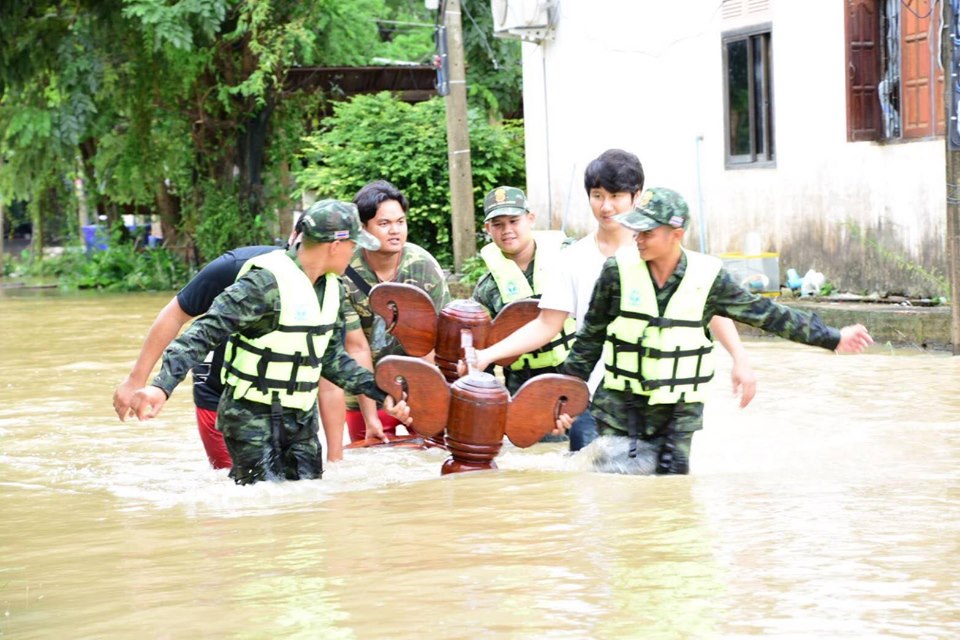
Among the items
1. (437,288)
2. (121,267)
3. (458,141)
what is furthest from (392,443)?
(121,267)

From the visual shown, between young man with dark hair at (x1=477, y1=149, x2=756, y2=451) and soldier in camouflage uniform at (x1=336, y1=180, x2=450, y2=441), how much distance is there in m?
1.13

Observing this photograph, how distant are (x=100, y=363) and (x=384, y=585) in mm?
10585

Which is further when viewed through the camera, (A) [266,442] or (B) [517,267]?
(B) [517,267]

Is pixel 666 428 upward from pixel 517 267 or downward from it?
downward

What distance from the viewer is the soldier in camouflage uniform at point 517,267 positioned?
8.45 metres

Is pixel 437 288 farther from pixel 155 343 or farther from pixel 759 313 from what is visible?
pixel 759 313

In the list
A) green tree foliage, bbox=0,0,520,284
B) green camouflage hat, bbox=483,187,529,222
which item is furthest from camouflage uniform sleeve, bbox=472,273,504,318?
green tree foliage, bbox=0,0,520,284

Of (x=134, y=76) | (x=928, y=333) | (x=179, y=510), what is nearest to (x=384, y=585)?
(x=179, y=510)

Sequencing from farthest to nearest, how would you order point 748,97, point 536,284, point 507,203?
point 748,97 < point 536,284 < point 507,203

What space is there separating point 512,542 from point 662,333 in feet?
3.74

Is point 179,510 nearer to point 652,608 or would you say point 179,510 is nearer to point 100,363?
point 652,608

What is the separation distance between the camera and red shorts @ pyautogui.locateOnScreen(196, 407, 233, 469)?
7.44m

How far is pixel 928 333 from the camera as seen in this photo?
510 inches

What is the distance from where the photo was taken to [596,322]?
21.8ft
